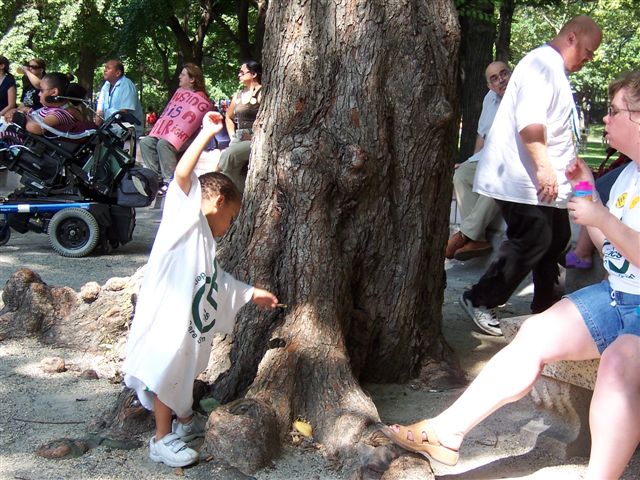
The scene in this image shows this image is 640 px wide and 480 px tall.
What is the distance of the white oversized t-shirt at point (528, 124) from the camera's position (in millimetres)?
4836

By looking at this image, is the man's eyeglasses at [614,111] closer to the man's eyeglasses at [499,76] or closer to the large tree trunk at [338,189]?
the large tree trunk at [338,189]

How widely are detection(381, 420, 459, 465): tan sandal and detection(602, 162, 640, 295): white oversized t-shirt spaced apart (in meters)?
0.88

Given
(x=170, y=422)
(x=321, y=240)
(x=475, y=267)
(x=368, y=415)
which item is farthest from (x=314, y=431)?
(x=475, y=267)

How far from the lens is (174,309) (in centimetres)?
348

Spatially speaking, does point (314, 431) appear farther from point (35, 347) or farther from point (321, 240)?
point (35, 347)

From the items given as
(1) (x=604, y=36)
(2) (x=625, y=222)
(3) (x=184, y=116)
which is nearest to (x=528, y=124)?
(2) (x=625, y=222)

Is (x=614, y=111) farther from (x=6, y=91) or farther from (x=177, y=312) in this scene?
(x=6, y=91)

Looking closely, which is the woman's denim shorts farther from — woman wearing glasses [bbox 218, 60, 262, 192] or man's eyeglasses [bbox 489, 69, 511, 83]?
woman wearing glasses [bbox 218, 60, 262, 192]

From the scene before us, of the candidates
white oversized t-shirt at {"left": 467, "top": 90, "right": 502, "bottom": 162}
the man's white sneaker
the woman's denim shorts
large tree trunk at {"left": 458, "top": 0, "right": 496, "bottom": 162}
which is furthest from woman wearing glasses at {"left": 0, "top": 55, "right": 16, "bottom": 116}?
the woman's denim shorts

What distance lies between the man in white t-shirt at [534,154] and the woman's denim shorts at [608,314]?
1.50 m

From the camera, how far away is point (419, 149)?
4.45 meters

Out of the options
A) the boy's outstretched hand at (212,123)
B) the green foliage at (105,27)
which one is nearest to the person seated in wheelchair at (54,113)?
the boy's outstretched hand at (212,123)

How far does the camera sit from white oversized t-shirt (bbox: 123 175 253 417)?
3477 mm

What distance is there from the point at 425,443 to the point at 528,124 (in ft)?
7.17
